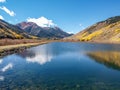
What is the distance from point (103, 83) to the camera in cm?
3119

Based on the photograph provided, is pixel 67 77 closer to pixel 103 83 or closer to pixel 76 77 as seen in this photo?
pixel 76 77

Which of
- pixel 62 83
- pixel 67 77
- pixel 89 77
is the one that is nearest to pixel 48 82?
pixel 62 83

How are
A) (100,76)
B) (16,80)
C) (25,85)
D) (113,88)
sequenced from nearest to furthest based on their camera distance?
(113,88) → (25,85) → (16,80) → (100,76)

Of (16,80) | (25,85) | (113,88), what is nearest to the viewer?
(113,88)

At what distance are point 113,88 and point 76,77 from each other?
28.1 ft

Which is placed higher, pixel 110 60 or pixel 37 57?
pixel 110 60

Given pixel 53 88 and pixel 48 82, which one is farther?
pixel 48 82

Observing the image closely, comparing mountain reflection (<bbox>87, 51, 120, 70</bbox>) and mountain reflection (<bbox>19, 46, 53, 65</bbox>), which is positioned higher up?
mountain reflection (<bbox>87, 51, 120, 70</bbox>)

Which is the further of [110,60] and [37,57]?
[37,57]

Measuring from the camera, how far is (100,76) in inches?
1432

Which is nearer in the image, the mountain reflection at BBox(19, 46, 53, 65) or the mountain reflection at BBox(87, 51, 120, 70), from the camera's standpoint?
the mountain reflection at BBox(87, 51, 120, 70)

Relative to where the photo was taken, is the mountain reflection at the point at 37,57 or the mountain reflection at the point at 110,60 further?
the mountain reflection at the point at 37,57

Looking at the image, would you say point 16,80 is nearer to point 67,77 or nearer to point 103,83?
point 67,77

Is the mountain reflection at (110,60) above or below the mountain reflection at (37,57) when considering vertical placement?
above
